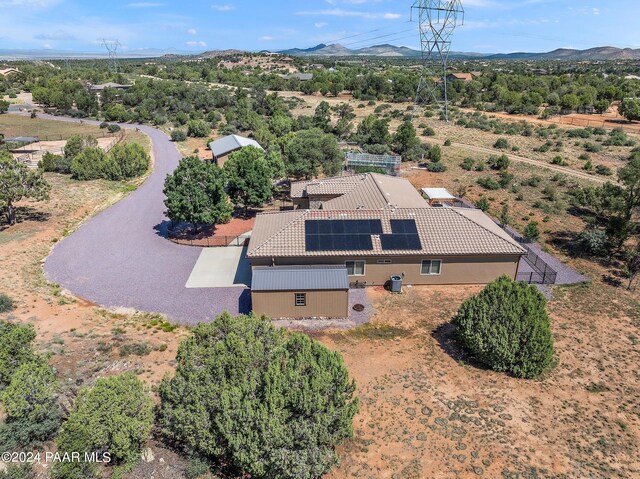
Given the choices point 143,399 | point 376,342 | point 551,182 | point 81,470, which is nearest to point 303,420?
point 143,399

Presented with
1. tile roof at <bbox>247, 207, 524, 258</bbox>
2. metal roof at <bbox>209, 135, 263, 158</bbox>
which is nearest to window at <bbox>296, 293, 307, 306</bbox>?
tile roof at <bbox>247, 207, 524, 258</bbox>

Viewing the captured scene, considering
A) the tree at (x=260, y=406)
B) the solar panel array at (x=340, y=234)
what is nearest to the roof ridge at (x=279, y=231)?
the solar panel array at (x=340, y=234)

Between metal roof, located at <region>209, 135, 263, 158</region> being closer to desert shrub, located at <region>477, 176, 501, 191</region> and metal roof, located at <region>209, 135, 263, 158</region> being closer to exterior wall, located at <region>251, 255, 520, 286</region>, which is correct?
desert shrub, located at <region>477, 176, 501, 191</region>

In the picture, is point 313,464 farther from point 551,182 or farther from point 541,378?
point 551,182

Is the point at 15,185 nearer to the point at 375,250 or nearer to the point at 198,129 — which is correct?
the point at 375,250

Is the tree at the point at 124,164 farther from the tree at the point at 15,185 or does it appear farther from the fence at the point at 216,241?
the fence at the point at 216,241

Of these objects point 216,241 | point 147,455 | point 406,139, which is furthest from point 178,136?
point 147,455
